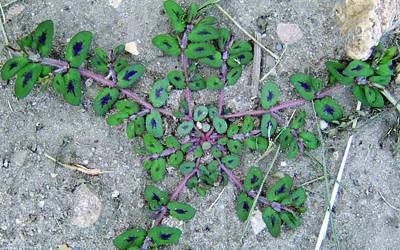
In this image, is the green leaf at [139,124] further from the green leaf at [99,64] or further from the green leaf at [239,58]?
the green leaf at [239,58]

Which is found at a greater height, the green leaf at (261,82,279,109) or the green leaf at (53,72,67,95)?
the green leaf at (53,72,67,95)

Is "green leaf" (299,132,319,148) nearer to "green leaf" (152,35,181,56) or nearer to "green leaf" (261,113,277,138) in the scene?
"green leaf" (261,113,277,138)

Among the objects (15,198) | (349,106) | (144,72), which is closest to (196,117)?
(144,72)

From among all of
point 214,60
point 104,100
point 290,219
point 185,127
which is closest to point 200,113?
point 185,127

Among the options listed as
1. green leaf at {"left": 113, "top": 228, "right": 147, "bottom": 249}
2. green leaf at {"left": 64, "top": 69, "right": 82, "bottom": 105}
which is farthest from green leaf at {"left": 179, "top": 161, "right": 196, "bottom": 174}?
green leaf at {"left": 64, "top": 69, "right": 82, "bottom": 105}

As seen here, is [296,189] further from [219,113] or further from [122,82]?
[122,82]

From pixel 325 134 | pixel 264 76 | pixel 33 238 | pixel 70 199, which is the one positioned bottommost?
pixel 33 238

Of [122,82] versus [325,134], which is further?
[325,134]
